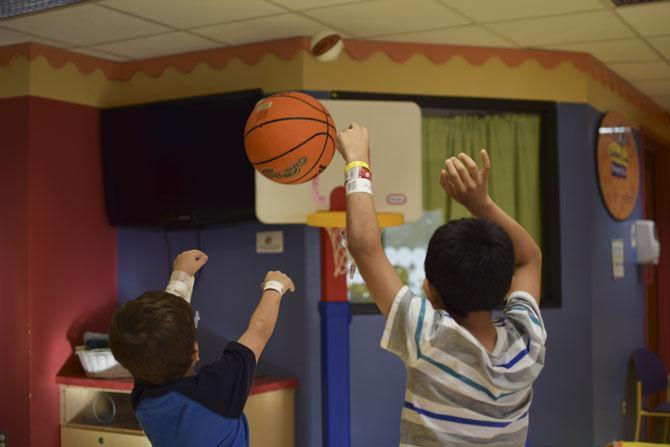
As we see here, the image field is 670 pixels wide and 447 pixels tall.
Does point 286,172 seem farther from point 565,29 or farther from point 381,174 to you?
point 565,29

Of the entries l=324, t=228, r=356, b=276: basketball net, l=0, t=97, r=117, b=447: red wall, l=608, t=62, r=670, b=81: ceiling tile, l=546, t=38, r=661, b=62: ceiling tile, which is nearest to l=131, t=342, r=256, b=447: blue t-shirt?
l=324, t=228, r=356, b=276: basketball net

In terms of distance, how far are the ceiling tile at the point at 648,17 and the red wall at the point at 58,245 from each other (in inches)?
120

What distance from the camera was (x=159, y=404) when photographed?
196cm

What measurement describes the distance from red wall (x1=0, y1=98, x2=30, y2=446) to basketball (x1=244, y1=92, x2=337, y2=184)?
239 cm

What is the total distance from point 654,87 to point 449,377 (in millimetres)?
5377

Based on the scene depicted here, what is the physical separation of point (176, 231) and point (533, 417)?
2.34m

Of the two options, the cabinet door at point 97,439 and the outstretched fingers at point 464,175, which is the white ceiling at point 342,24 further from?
the outstretched fingers at point 464,175

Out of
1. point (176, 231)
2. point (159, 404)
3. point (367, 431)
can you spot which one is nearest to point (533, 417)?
point (367, 431)

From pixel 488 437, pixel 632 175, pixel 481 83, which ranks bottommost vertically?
pixel 488 437

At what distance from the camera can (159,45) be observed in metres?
4.84

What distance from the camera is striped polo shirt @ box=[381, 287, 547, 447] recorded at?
5.08ft

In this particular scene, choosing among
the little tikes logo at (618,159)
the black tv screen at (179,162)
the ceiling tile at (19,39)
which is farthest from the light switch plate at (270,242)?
the little tikes logo at (618,159)

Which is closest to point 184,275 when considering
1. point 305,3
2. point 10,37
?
point 305,3

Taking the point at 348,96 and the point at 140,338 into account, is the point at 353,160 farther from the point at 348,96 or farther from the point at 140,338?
the point at 348,96
